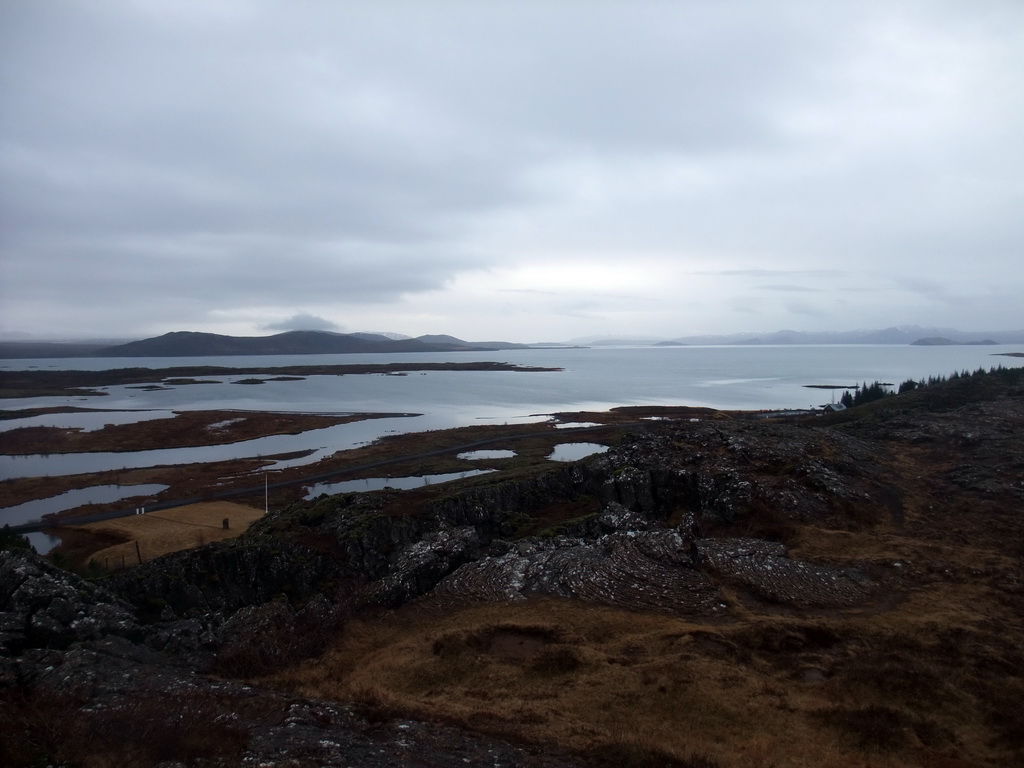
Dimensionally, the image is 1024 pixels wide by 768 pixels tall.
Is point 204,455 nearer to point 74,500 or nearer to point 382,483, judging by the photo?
point 74,500

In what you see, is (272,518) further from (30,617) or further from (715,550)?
(715,550)

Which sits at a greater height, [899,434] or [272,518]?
[899,434]

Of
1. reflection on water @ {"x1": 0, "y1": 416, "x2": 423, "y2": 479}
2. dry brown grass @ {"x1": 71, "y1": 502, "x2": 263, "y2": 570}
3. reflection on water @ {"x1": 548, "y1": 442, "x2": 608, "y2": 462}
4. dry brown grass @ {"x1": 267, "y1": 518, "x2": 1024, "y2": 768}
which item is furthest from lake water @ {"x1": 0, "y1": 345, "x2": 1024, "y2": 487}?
dry brown grass @ {"x1": 267, "y1": 518, "x2": 1024, "y2": 768}

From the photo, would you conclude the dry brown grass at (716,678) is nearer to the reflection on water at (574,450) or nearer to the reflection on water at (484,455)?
the reflection on water at (484,455)

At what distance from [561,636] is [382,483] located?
37245 millimetres

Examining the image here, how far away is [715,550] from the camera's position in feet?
70.8

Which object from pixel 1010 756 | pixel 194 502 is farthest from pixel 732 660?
pixel 194 502

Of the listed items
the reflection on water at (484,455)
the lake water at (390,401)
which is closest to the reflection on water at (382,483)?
the reflection on water at (484,455)

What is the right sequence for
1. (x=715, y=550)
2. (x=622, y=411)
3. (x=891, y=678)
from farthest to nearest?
1. (x=622, y=411)
2. (x=715, y=550)
3. (x=891, y=678)

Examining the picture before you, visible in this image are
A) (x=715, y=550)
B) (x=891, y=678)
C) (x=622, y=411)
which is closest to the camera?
(x=891, y=678)

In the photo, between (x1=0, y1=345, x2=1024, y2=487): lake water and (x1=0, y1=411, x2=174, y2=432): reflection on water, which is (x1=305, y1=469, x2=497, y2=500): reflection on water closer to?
(x1=0, y1=345, x2=1024, y2=487): lake water

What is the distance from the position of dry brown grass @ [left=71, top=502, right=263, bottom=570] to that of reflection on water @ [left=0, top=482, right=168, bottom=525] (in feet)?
27.1

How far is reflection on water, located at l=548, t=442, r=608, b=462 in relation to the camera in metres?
59.3

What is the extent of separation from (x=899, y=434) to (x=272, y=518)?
4377 centimetres
